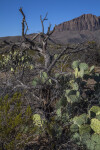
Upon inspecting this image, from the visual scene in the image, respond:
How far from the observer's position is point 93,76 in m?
3.92

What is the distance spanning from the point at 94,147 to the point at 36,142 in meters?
1.18

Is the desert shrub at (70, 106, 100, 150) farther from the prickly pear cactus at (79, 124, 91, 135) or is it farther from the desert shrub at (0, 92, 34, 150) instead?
the desert shrub at (0, 92, 34, 150)

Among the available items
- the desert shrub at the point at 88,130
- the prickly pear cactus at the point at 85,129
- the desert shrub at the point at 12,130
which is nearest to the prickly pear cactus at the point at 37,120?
the desert shrub at the point at 12,130

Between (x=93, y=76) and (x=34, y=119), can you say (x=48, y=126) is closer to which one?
(x=34, y=119)

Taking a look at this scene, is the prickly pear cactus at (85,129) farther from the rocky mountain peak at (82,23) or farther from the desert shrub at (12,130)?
the rocky mountain peak at (82,23)

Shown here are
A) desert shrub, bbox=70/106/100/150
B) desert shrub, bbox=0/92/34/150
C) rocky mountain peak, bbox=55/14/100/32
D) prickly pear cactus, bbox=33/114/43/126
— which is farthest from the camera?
rocky mountain peak, bbox=55/14/100/32

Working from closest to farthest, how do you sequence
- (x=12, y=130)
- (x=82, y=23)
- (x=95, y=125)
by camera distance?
(x=95, y=125)
(x=12, y=130)
(x=82, y=23)

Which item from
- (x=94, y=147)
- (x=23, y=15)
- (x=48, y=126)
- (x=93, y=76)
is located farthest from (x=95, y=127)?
(x=23, y=15)

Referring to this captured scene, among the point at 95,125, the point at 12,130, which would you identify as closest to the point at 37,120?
the point at 12,130

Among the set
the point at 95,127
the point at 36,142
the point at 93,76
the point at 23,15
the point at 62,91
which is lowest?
the point at 36,142

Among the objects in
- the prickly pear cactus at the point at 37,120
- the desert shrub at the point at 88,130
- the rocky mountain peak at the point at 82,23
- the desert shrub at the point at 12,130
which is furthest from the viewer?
the rocky mountain peak at the point at 82,23

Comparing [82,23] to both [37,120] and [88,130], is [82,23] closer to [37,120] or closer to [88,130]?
[37,120]

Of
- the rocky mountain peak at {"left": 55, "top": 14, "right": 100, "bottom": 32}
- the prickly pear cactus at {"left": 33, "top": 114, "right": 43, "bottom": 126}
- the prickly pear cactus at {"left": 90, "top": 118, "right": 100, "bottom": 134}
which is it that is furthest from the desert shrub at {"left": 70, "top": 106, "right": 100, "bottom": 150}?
the rocky mountain peak at {"left": 55, "top": 14, "right": 100, "bottom": 32}

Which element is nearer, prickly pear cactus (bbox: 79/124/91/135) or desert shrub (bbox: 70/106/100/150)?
desert shrub (bbox: 70/106/100/150)
